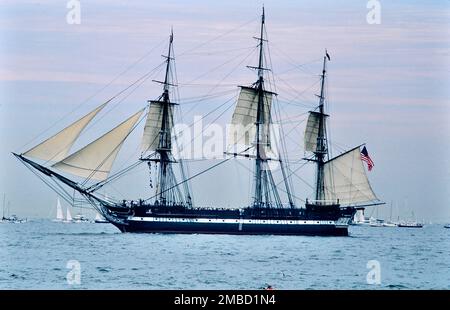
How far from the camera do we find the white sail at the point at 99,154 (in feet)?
113

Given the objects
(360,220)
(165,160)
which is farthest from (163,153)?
(360,220)

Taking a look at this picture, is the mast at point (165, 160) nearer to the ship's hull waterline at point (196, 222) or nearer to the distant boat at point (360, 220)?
the ship's hull waterline at point (196, 222)

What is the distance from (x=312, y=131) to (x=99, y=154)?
31.2 feet

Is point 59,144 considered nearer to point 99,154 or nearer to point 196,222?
point 99,154

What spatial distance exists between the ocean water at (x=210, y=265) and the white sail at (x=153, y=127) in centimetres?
384

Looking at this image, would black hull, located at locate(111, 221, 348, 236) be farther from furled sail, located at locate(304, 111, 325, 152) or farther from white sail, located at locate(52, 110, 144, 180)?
white sail, located at locate(52, 110, 144, 180)

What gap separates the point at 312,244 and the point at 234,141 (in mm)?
4654

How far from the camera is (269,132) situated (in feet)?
125

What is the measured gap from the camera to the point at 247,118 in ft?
124

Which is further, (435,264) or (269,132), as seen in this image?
(269,132)

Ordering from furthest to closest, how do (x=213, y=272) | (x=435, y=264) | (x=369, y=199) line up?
(x=369, y=199) < (x=435, y=264) < (x=213, y=272)

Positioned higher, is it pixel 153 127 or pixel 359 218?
pixel 153 127
